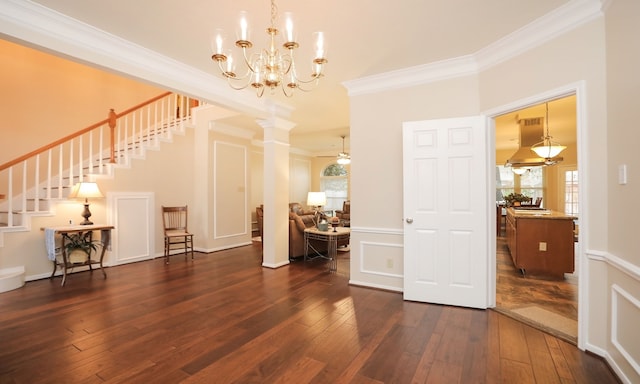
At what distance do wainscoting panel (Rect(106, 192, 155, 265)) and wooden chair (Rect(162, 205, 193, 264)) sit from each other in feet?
0.80

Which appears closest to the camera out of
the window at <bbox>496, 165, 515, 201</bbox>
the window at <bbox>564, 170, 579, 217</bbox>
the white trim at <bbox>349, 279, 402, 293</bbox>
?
the white trim at <bbox>349, 279, 402, 293</bbox>

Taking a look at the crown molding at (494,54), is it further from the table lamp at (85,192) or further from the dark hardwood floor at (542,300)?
the table lamp at (85,192)

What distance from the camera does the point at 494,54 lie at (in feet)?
9.86

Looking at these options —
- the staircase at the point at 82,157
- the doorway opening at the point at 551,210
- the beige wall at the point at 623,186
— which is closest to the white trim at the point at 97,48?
the staircase at the point at 82,157

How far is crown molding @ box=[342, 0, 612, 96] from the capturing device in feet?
7.53

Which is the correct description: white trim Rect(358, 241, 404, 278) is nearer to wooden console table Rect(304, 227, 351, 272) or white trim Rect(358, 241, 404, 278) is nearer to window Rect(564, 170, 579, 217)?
wooden console table Rect(304, 227, 351, 272)

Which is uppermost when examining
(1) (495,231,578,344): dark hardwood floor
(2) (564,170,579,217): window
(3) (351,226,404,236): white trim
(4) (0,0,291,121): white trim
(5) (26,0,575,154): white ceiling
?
(5) (26,0,575,154): white ceiling

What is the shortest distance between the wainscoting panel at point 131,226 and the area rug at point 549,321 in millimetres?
5781

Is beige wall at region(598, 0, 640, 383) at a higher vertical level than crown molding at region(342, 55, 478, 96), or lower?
lower

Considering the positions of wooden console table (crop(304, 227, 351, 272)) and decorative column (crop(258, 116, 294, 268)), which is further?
decorative column (crop(258, 116, 294, 268))

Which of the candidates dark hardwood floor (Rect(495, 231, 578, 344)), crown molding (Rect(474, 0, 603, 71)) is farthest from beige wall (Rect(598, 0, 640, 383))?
dark hardwood floor (Rect(495, 231, 578, 344))

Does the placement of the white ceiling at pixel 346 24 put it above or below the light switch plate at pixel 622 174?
above

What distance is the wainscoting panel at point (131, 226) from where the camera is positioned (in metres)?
5.00

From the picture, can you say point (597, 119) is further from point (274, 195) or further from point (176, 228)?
point (176, 228)
